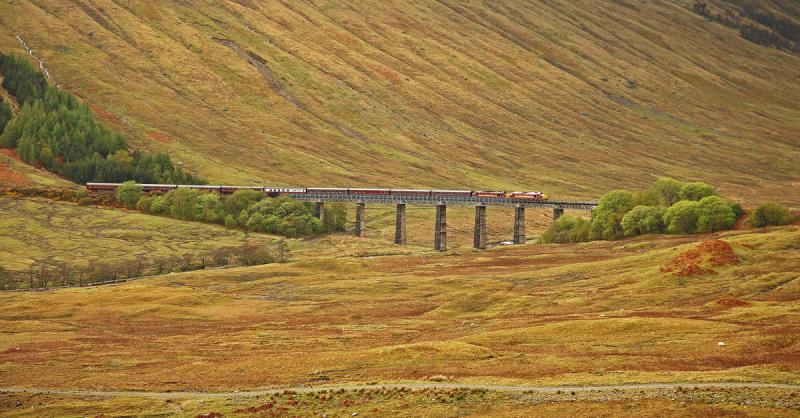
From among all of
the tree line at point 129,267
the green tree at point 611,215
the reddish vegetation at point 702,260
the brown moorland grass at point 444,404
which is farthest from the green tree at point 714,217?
the brown moorland grass at point 444,404

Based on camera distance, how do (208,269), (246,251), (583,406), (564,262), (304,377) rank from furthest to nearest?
(246,251) → (208,269) → (564,262) → (304,377) → (583,406)

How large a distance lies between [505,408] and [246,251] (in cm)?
12504

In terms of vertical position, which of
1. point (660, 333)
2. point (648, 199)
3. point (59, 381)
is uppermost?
point (648, 199)

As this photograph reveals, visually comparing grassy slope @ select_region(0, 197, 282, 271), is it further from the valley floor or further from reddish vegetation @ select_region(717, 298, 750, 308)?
reddish vegetation @ select_region(717, 298, 750, 308)

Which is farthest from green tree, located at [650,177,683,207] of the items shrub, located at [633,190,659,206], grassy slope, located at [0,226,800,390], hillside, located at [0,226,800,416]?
grassy slope, located at [0,226,800,390]

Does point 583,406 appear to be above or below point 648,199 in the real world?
below

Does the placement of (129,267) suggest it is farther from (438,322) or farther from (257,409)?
(257,409)

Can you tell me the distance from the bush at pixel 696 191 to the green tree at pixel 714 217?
47.4 ft

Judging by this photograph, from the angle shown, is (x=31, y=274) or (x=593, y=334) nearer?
(x=593, y=334)

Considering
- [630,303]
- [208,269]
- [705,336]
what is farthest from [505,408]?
[208,269]

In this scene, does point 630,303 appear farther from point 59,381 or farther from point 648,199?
point 648,199

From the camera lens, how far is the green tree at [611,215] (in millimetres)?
168875

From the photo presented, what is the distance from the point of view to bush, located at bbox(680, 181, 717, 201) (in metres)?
172

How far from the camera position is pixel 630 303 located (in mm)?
104562
